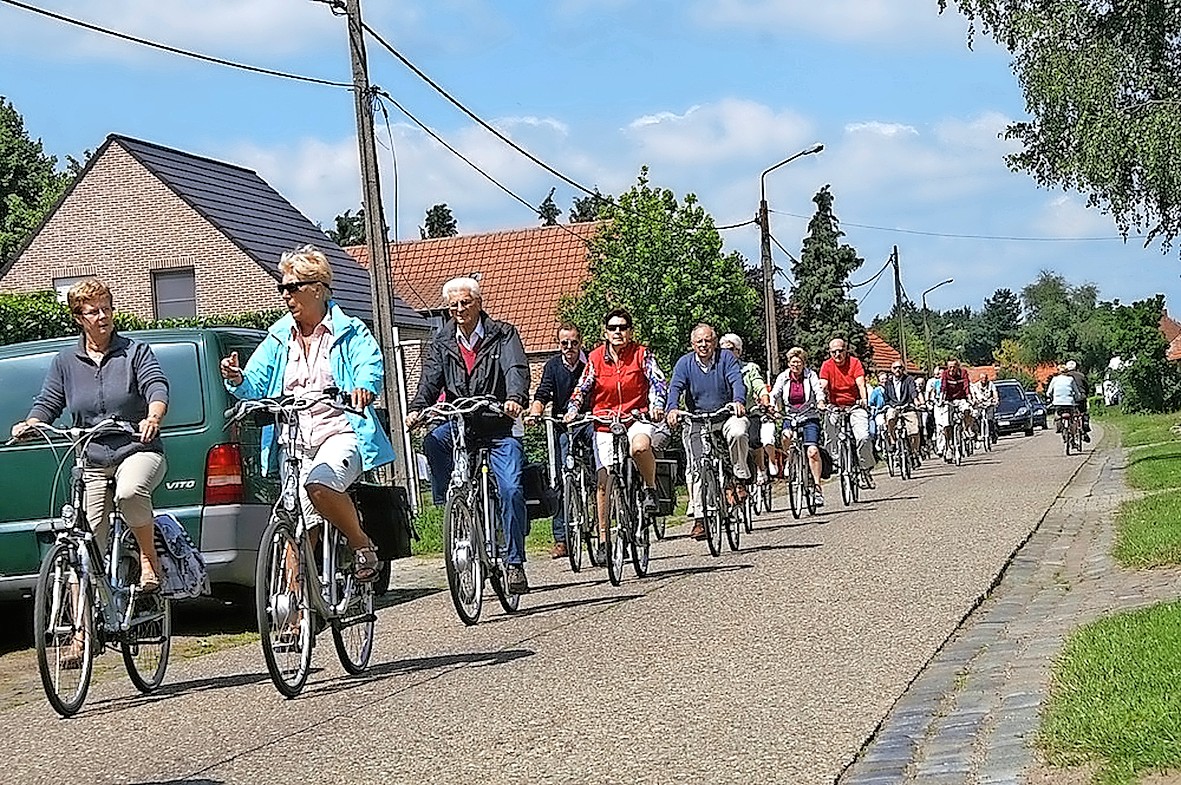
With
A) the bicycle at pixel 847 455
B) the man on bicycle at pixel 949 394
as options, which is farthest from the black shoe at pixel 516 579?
the man on bicycle at pixel 949 394

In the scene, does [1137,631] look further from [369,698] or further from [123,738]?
[123,738]

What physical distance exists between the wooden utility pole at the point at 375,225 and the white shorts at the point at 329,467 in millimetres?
11999

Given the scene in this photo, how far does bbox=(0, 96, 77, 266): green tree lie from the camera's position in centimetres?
5609

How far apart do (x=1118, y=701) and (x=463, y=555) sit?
170 inches

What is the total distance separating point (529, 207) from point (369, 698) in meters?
25.4

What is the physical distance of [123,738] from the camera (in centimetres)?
710

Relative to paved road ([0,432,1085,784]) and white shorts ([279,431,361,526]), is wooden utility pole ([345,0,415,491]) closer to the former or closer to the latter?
paved road ([0,432,1085,784])

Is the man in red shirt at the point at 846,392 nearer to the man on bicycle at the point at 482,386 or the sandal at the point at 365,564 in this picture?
the man on bicycle at the point at 482,386

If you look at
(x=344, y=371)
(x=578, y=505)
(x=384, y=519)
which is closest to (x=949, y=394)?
(x=578, y=505)

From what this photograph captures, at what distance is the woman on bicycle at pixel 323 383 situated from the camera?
7.98m

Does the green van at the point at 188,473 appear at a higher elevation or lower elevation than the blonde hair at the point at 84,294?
lower

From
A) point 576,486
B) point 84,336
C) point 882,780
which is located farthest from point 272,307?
point 882,780

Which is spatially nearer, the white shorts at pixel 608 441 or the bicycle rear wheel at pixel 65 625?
the bicycle rear wheel at pixel 65 625

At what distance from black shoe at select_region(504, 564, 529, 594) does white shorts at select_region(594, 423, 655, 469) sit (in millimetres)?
1926
